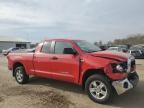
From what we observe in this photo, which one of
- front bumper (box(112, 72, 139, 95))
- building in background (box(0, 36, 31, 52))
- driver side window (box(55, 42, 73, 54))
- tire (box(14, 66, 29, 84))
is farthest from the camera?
building in background (box(0, 36, 31, 52))

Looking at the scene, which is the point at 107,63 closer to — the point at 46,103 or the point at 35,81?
the point at 46,103

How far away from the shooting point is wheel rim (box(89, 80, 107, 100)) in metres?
6.01

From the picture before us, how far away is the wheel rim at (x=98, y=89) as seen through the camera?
6.01m

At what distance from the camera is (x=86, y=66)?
20.7 feet

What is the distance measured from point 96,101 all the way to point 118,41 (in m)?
67.2

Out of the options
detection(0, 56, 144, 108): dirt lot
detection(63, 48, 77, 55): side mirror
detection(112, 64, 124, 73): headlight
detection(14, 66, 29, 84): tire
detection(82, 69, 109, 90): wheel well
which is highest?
detection(63, 48, 77, 55): side mirror

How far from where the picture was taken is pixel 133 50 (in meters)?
25.8

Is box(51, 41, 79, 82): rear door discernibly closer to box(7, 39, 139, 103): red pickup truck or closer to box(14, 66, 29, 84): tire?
box(7, 39, 139, 103): red pickup truck

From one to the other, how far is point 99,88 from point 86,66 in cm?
73

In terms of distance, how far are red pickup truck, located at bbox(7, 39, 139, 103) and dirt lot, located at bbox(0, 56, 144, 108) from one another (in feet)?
1.31

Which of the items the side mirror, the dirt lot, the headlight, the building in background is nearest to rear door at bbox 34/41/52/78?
the dirt lot

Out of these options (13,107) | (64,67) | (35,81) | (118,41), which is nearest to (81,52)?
(64,67)

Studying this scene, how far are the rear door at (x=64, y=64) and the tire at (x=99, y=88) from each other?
1.88 feet

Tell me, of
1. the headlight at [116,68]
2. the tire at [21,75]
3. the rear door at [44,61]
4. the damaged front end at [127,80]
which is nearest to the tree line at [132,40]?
the tire at [21,75]
